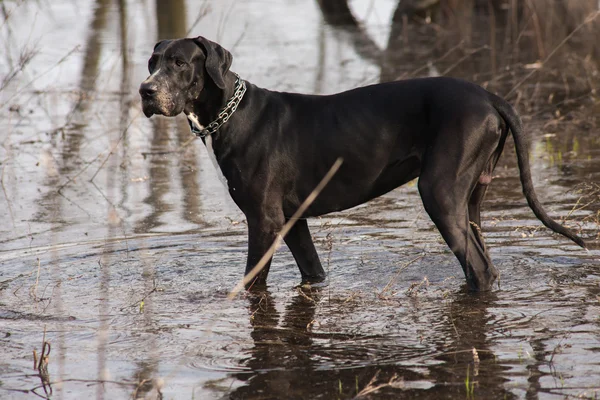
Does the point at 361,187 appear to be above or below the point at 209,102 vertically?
below

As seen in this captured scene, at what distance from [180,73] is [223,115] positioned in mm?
341

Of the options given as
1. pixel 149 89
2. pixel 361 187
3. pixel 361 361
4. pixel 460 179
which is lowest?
pixel 361 361

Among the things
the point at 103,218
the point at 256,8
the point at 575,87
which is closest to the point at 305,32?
the point at 256,8

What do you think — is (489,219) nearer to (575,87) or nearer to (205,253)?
(205,253)

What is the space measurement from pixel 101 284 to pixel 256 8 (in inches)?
618

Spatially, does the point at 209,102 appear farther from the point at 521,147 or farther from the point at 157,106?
the point at 521,147

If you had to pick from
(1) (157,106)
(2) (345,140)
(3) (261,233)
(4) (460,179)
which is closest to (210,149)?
(1) (157,106)

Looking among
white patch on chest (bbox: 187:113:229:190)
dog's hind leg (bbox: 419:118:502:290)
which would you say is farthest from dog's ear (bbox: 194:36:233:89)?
dog's hind leg (bbox: 419:118:502:290)

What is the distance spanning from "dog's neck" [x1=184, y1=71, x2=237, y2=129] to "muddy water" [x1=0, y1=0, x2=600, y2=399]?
27.7 inches

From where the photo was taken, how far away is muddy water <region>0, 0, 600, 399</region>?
14.7 feet

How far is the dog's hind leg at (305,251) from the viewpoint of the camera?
6234mm

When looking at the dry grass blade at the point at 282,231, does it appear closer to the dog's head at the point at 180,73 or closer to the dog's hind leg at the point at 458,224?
the dog's hind leg at the point at 458,224

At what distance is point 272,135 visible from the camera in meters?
5.90

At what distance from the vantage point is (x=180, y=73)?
19.0 ft
